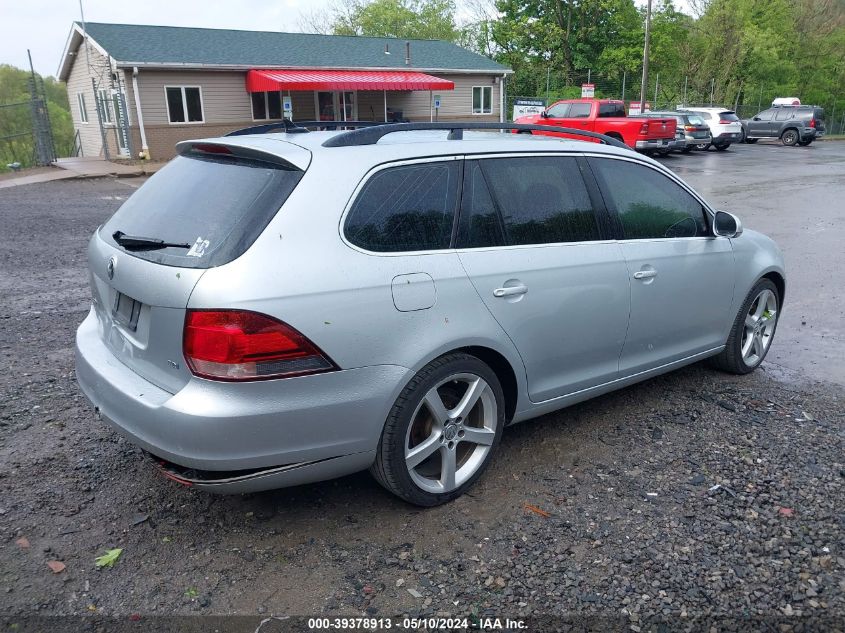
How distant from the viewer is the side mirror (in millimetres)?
4430

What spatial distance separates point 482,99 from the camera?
33.9 m

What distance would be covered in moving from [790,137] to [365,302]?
36.1 meters

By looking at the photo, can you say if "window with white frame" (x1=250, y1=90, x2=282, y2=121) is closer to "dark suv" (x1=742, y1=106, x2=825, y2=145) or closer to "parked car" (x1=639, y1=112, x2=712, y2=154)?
"parked car" (x1=639, y1=112, x2=712, y2=154)

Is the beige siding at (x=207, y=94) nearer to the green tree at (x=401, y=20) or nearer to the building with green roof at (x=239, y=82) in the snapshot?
the building with green roof at (x=239, y=82)

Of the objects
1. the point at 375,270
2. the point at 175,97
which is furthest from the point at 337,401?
the point at 175,97

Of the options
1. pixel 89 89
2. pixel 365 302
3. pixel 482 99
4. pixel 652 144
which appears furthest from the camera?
pixel 482 99

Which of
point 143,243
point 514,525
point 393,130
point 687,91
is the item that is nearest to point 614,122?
point 393,130

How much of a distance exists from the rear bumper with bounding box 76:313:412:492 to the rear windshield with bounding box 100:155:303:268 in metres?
0.53

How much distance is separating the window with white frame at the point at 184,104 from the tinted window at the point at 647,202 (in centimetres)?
2424

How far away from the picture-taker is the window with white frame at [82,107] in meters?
29.7

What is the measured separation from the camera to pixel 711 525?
123 inches

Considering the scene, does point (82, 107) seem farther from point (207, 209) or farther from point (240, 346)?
point (240, 346)

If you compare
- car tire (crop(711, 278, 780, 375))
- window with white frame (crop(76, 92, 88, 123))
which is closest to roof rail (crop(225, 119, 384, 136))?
car tire (crop(711, 278, 780, 375))

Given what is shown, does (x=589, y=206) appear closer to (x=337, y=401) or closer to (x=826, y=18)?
(x=337, y=401)
